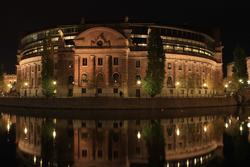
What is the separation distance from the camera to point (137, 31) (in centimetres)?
9894

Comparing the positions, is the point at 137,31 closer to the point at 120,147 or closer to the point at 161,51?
the point at 161,51

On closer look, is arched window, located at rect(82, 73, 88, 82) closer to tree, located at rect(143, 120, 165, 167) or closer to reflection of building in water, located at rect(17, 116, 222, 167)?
reflection of building in water, located at rect(17, 116, 222, 167)

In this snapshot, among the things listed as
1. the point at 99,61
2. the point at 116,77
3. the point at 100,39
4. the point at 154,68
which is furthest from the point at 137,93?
the point at 100,39

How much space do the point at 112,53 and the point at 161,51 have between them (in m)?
17.1

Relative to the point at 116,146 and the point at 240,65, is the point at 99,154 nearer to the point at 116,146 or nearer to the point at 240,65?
the point at 116,146

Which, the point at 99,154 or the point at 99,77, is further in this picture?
the point at 99,77

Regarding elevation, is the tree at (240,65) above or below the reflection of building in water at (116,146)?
above

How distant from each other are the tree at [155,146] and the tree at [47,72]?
47.6 metres

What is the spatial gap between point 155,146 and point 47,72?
59.7 m

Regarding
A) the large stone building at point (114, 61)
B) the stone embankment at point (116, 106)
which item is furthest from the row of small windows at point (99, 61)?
the stone embankment at point (116, 106)

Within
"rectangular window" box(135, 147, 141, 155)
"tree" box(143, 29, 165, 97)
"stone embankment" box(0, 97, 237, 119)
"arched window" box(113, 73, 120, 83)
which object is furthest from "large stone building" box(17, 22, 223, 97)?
"rectangular window" box(135, 147, 141, 155)

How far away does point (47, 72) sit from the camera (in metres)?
82.4

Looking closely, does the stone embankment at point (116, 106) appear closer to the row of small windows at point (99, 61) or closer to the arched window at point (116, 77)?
the row of small windows at point (99, 61)

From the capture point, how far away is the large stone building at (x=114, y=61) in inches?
3484
